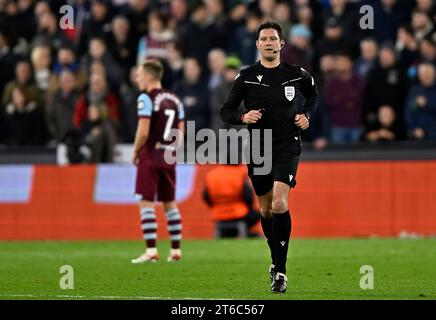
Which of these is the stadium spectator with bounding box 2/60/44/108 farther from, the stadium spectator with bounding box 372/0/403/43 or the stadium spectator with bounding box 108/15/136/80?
the stadium spectator with bounding box 372/0/403/43

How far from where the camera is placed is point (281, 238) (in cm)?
1182

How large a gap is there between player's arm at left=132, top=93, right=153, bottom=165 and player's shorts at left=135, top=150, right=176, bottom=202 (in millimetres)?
168

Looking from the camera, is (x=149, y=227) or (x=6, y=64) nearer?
(x=149, y=227)

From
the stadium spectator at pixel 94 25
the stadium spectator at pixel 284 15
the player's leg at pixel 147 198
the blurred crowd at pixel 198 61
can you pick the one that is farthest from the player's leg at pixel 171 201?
the stadium spectator at pixel 94 25

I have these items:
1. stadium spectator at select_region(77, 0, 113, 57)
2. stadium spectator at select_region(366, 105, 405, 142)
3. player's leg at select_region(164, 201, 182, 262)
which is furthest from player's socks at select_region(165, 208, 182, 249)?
stadium spectator at select_region(77, 0, 113, 57)

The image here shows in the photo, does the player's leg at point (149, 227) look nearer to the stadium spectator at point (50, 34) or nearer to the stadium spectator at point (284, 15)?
the stadium spectator at point (284, 15)

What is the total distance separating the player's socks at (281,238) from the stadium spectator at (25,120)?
41.8ft

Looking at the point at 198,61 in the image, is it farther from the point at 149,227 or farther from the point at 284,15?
the point at 149,227

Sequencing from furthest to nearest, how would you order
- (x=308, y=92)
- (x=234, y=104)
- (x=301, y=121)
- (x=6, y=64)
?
(x=6, y=64)
(x=308, y=92)
(x=234, y=104)
(x=301, y=121)

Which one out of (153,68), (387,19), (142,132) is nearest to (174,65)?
(387,19)

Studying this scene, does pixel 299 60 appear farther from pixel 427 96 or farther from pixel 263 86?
pixel 263 86

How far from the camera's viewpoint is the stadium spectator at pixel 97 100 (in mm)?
23000

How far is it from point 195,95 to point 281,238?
35.7ft

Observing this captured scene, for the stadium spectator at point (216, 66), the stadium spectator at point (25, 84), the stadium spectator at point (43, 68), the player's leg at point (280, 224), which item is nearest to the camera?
the player's leg at point (280, 224)
